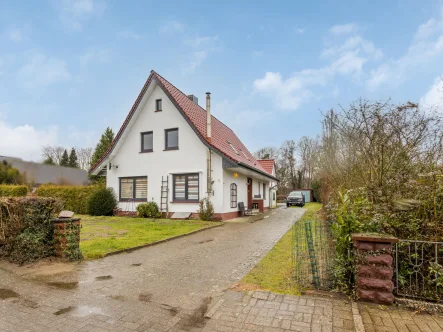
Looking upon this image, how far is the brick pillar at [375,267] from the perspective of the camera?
356cm

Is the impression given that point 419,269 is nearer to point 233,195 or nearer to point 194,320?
point 194,320

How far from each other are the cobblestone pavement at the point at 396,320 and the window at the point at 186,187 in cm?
1173

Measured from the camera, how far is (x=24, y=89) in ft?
41.9

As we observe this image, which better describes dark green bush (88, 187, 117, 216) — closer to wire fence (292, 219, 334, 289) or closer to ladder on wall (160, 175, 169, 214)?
ladder on wall (160, 175, 169, 214)

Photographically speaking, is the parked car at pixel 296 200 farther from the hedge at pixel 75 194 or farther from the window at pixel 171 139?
the hedge at pixel 75 194

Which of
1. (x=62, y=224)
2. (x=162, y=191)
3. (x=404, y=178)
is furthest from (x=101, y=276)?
(x=162, y=191)

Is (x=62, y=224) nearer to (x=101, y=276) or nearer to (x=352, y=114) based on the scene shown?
(x=101, y=276)

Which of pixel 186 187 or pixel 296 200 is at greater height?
pixel 186 187

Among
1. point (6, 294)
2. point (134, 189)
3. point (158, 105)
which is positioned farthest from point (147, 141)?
point (6, 294)

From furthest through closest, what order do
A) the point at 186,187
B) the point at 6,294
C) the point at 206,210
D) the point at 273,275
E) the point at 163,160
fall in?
the point at 163,160 < the point at 186,187 < the point at 206,210 < the point at 273,275 < the point at 6,294

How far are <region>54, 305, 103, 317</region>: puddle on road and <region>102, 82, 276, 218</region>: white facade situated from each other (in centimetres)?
1058

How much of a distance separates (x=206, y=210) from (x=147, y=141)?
19.3ft

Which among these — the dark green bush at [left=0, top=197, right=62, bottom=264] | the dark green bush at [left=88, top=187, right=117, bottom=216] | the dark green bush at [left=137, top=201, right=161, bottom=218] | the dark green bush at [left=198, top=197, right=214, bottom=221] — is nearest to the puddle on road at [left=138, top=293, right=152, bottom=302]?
the dark green bush at [left=0, top=197, right=62, bottom=264]

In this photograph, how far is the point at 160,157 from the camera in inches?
622
